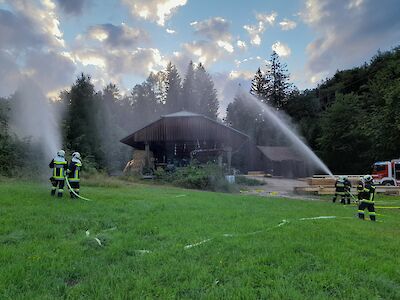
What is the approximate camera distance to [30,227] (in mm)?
7031

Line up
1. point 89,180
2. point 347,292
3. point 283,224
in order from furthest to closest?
point 89,180
point 283,224
point 347,292

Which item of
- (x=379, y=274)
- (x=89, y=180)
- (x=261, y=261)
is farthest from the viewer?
(x=89, y=180)

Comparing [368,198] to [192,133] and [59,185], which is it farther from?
[192,133]

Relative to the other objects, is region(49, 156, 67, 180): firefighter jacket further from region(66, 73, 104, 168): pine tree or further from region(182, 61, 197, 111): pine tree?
region(182, 61, 197, 111): pine tree

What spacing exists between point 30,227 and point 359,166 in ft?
158

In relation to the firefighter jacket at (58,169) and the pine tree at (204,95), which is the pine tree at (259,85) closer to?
the pine tree at (204,95)

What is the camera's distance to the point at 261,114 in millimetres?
72812

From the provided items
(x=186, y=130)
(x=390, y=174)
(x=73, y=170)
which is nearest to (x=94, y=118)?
(x=186, y=130)

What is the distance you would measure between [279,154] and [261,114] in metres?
16.8

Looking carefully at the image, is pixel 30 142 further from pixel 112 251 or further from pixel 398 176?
pixel 398 176

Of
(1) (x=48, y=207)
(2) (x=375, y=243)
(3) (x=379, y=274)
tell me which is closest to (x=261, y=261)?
(3) (x=379, y=274)

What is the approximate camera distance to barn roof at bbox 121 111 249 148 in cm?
3366

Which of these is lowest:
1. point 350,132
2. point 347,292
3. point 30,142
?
point 347,292

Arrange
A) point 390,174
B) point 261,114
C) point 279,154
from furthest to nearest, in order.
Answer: point 261,114
point 279,154
point 390,174
